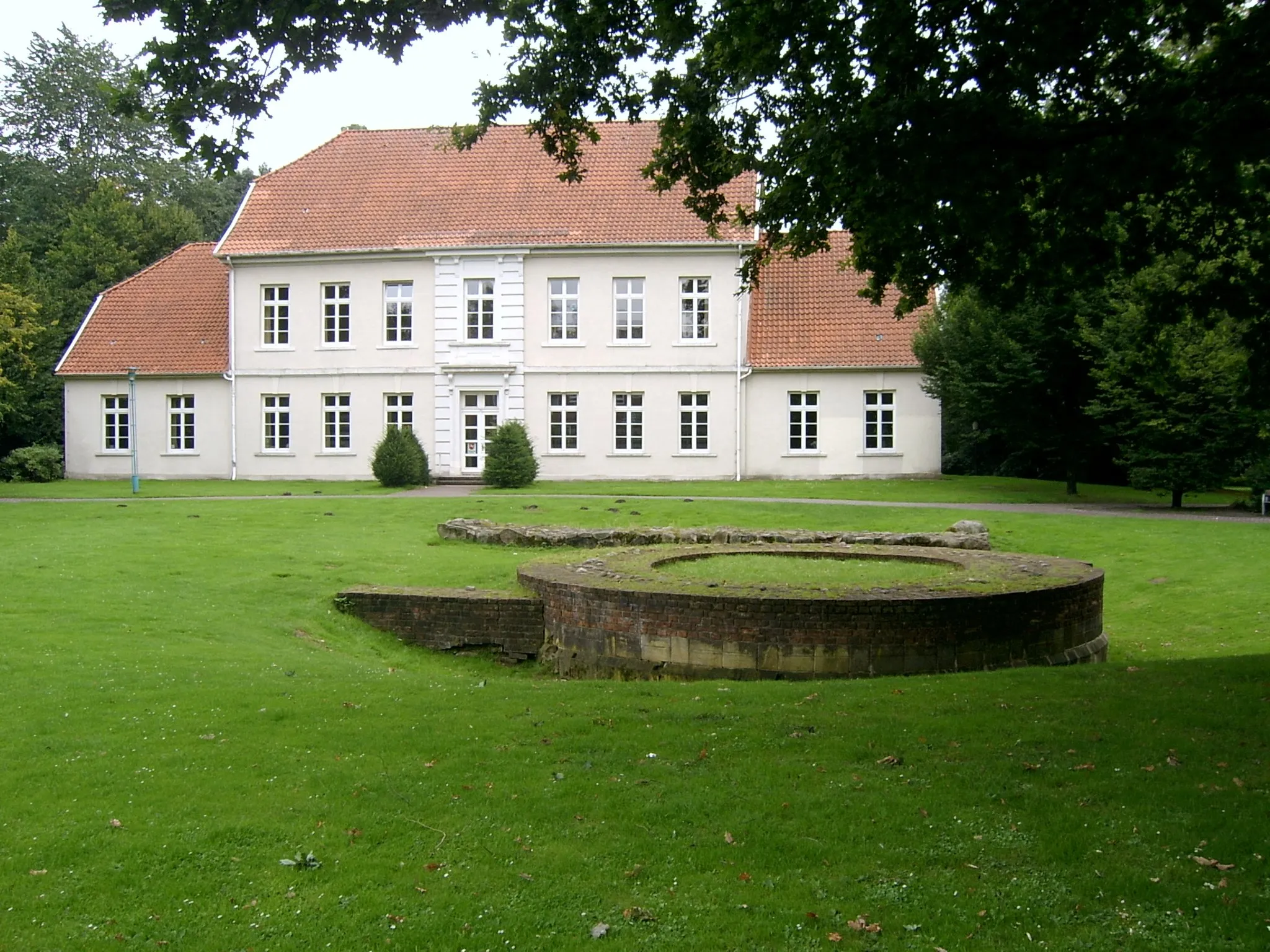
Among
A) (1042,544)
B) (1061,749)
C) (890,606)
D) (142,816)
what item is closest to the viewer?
(142,816)

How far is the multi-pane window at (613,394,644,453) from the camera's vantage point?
1571 inches

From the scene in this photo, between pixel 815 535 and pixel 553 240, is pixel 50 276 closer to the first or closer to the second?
pixel 553 240

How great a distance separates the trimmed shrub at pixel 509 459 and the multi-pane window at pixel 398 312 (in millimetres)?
6711

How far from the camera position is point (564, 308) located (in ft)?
131

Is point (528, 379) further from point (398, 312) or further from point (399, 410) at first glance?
point (398, 312)

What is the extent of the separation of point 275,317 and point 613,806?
120 feet

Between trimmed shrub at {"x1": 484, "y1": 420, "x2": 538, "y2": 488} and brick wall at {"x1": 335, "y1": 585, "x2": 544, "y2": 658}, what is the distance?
1842 centimetres

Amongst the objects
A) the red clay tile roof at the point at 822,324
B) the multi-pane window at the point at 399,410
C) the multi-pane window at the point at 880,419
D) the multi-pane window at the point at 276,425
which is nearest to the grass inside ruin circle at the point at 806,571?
the multi-pane window at the point at 880,419

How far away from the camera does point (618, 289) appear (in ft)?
131

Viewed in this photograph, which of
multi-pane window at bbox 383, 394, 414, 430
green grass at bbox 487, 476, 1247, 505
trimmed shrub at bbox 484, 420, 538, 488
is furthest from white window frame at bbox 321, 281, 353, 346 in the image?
green grass at bbox 487, 476, 1247, 505

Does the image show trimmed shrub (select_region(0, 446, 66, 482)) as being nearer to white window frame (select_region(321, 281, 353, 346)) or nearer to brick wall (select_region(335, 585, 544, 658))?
white window frame (select_region(321, 281, 353, 346))

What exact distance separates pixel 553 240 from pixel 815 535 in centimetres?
2058

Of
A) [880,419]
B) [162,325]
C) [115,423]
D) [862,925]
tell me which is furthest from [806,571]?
[162,325]

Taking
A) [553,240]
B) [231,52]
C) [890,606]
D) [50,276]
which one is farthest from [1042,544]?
[50,276]
